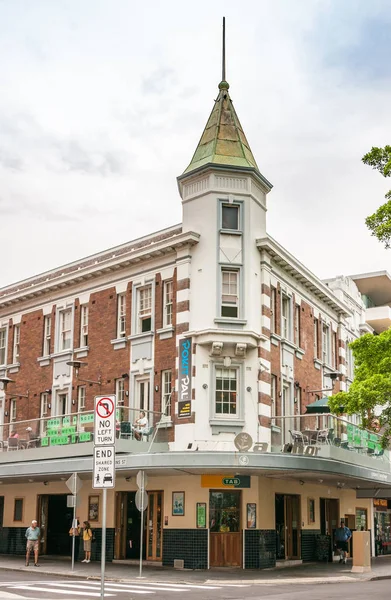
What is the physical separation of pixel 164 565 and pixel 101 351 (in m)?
8.85

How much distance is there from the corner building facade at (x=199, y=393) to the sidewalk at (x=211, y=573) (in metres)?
1.06

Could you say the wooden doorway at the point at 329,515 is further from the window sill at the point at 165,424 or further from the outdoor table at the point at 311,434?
the window sill at the point at 165,424

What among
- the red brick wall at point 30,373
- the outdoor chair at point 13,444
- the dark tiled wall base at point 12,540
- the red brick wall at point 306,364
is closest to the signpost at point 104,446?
the outdoor chair at point 13,444

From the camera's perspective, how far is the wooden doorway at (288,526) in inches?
1134

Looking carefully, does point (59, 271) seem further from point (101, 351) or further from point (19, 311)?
point (101, 351)

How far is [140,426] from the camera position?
2698 cm

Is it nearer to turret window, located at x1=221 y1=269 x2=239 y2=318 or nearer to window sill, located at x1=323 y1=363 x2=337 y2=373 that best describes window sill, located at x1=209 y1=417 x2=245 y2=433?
turret window, located at x1=221 y1=269 x2=239 y2=318

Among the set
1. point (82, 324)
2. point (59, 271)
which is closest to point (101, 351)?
point (82, 324)

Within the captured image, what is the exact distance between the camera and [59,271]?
35125mm

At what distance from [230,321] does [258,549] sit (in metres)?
7.76

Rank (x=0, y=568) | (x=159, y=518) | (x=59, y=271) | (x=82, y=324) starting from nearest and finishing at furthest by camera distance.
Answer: (x=0, y=568), (x=159, y=518), (x=82, y=324), (x=59, y=271)

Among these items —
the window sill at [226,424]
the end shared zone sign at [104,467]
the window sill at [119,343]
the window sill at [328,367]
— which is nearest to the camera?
the end shared zone sign at [104,467]

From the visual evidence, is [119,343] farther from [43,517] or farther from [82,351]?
[43,517]

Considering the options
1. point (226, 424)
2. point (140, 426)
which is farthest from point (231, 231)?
point (140, 426)
